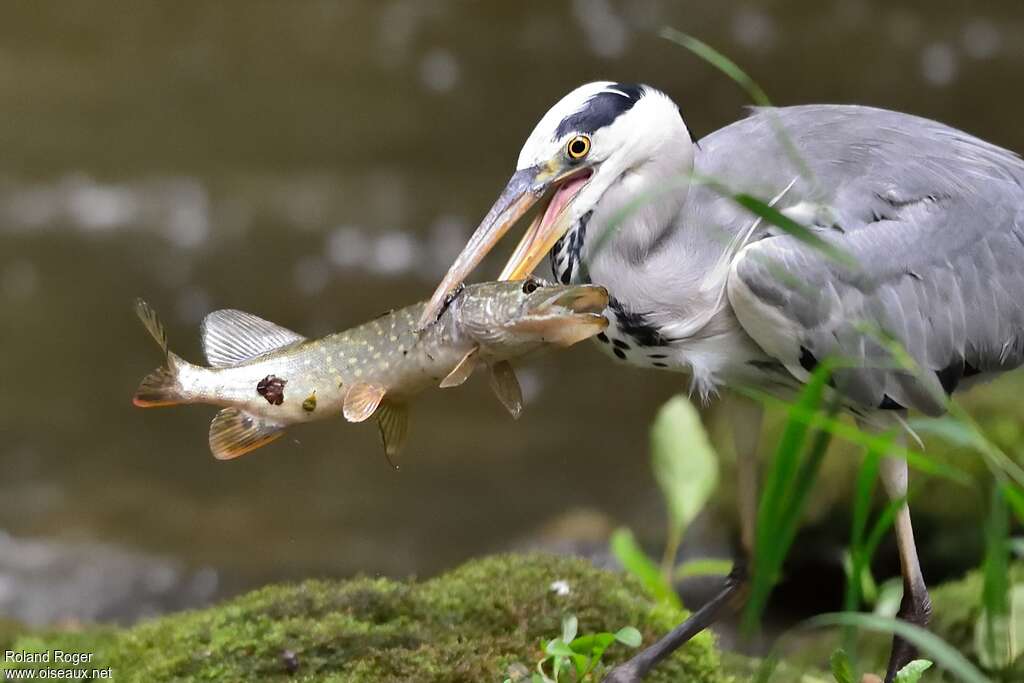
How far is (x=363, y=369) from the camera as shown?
2309mm

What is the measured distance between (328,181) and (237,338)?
16.4ft

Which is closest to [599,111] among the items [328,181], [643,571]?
[643,571]

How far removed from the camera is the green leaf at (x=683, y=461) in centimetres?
398

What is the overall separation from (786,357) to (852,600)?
1.13m

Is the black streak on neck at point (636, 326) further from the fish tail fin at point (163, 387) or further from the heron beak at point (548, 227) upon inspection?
the fish tail fin at point (163, 387)

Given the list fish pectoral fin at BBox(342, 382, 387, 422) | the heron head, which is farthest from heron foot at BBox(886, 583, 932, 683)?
fish pectoral fin at BBox(342, 382, 387, 422)

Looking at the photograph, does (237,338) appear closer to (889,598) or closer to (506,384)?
(506,384)

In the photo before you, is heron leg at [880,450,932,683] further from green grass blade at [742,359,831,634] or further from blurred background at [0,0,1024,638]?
blurred background at [0,0,1024,638]

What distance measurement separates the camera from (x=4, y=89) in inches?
281

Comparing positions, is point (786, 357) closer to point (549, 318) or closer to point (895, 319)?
point (895, 319)

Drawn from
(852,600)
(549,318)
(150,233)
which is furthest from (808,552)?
(150,233)

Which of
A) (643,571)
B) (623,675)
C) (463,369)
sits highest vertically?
(463,369)

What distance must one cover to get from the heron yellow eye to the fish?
0.41 m

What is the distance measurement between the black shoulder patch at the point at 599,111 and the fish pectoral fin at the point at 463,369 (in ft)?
1.73
